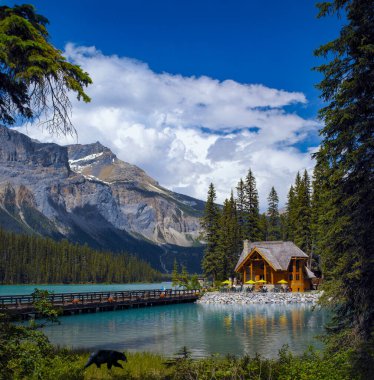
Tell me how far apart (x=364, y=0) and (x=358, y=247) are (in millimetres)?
7649

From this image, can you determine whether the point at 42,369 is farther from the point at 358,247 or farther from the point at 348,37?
the point at 348,37

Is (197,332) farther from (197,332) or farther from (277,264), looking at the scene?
(277,264)

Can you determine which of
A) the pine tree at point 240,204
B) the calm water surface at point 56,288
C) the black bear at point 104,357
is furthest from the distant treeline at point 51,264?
the black bear at point 104,357

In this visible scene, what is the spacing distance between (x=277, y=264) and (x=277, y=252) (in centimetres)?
215

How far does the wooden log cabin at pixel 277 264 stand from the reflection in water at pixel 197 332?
1954cm

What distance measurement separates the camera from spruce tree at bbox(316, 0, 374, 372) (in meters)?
14.0

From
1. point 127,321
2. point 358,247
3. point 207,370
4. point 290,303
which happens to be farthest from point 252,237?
point 207,370

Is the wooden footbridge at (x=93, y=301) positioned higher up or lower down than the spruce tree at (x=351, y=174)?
lower down

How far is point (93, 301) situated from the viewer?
1854 inches

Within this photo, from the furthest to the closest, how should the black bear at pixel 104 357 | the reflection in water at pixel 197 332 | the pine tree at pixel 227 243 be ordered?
the pine tree at pixel 227 243 < the reflection in water at pixel 197 332 < the black bear at pixel 104 357

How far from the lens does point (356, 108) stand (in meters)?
14.5

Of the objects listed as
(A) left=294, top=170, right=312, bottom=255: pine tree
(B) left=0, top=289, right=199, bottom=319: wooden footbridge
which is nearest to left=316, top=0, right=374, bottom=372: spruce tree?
(B) left=0, top=289, right=199, bottom=319: wooden footbridge

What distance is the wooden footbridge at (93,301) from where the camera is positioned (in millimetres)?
37438

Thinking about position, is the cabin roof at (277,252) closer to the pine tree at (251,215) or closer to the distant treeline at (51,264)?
the pine tree at (251,215)
